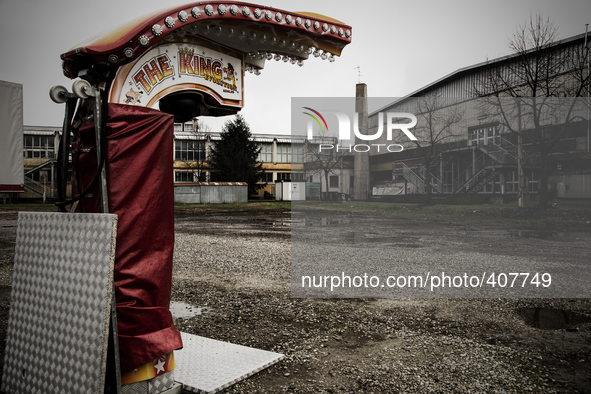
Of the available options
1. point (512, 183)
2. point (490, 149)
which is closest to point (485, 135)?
point (490, 149)

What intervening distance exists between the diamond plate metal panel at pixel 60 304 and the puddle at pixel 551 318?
4562 mm

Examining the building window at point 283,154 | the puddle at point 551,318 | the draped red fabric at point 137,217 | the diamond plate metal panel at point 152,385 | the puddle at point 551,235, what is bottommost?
the puddle at point 551,318

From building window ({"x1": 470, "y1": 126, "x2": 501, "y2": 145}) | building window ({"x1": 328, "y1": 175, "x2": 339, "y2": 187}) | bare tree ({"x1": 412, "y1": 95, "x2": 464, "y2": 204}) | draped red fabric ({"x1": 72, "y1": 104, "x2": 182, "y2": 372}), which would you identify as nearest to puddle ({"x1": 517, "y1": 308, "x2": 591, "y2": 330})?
draped red fabric ({"x1": 72, "y1": 104, "x2": 182, "y2": 372})

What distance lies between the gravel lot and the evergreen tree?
121ft

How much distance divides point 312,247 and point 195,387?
24.9 ft

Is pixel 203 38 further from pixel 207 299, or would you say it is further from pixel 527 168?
pixel 527 168

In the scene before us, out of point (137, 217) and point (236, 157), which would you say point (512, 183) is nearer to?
point (137, 217)

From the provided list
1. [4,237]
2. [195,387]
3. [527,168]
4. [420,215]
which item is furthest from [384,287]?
[4,237]

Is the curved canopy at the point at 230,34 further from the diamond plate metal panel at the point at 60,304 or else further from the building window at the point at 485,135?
the building window at the point at 485,135

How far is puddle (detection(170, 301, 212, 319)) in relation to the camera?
206 inches

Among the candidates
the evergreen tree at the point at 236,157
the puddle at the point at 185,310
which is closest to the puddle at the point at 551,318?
the puddle at the point at 185,310

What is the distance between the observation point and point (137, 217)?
2.86 m

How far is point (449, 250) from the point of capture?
10.0 meters

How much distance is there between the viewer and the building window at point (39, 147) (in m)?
53.0
